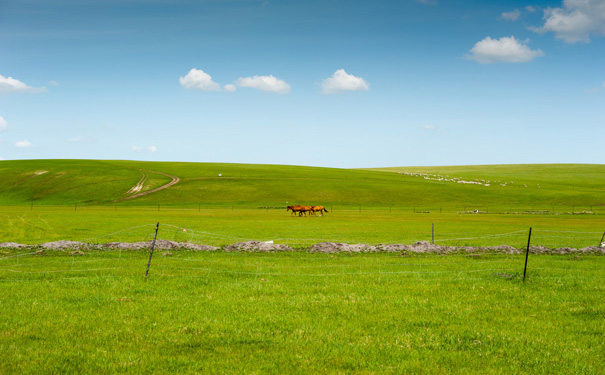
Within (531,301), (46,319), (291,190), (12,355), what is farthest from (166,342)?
(291,190)

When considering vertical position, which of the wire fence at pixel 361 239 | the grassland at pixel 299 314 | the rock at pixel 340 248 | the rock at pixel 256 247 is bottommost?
the wire fence at pixel 361 239

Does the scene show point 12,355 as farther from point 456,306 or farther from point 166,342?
point 456,306

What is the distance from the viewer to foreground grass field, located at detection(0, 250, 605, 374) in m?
10.4

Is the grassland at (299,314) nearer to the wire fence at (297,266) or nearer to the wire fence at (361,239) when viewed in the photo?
the wire fence at (297,266)

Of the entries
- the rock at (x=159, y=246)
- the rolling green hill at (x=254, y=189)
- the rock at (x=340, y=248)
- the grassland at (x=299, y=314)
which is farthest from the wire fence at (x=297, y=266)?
the rolling green hill at (x=254, y=189)

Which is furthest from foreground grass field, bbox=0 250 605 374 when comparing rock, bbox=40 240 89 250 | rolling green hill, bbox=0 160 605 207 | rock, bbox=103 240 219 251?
rolling green hill, bbox=0 160 605 207

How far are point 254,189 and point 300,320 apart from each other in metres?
119

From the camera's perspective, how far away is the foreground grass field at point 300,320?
10406 millimetres

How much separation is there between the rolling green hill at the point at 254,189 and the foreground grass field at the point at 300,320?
90.0m

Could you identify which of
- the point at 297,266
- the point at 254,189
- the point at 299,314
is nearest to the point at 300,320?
the point at 299,314

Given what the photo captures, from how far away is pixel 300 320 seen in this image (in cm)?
1355

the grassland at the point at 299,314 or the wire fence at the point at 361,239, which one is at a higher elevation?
the grassland at the point at 299,314

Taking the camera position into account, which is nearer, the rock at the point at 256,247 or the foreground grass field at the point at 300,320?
the foreground grass field at the point at 300,320

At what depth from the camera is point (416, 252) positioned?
30281 mm
